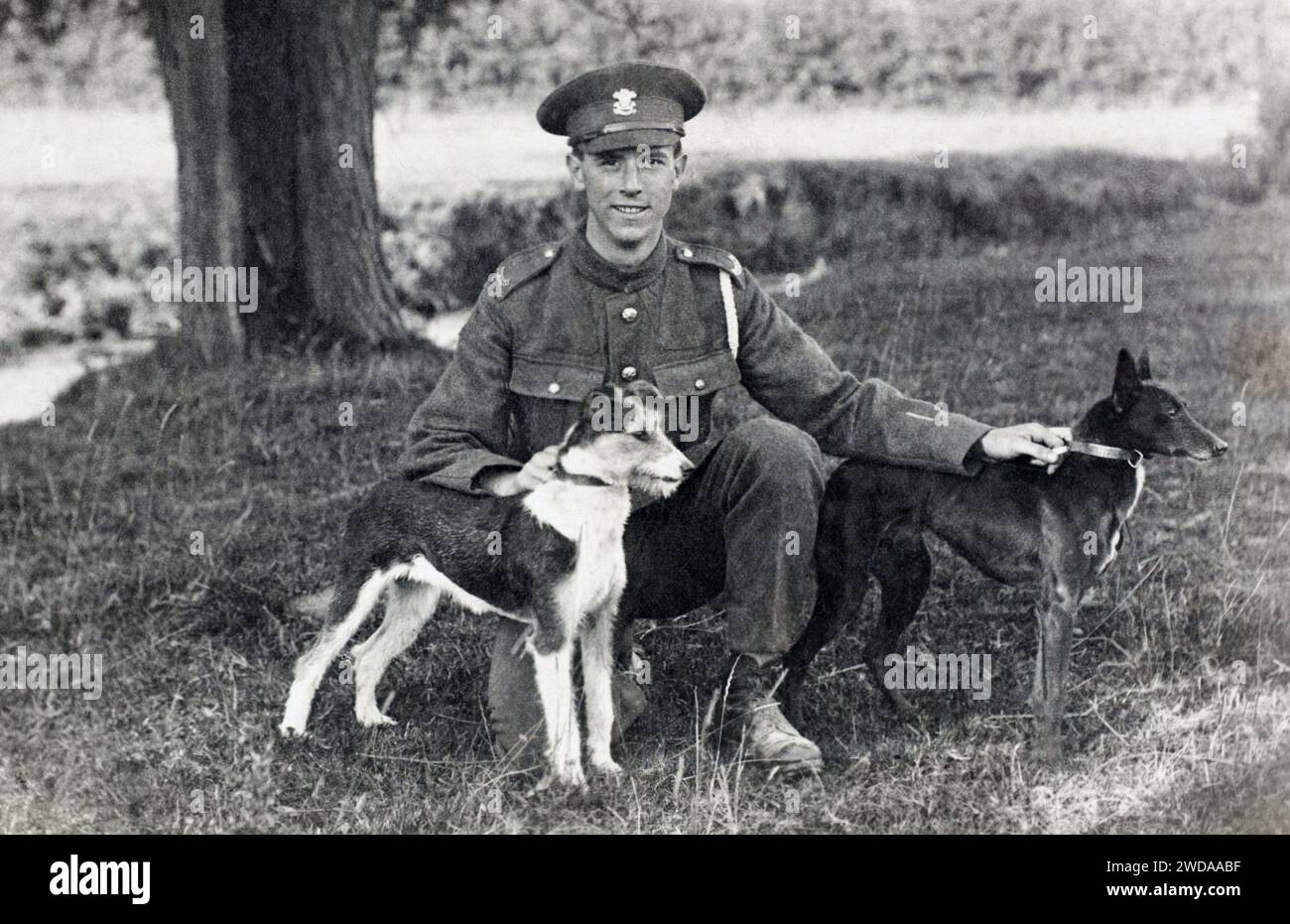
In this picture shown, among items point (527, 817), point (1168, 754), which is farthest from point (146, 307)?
point (1168, 754)

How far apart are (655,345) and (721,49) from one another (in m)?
1.19

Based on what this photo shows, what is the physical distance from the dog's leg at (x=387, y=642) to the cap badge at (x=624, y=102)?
66.8 inches

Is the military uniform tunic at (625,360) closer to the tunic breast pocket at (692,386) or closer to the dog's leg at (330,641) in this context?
the tunic breast pocket at (692,386)

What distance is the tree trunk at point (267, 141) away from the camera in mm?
5363

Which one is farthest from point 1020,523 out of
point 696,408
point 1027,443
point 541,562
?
point 541,562

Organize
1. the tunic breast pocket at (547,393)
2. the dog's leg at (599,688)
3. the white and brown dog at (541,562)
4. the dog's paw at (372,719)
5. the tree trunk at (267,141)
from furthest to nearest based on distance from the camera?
the tree trunk at (267,141)
the dog's paw at (372,719)
the tunic breast pocket at (547,393)
the dog's leg at (599,688)
the white and brown dog at (541,562)

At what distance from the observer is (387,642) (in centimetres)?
492

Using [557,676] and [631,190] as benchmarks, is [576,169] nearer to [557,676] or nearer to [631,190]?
[631,190]

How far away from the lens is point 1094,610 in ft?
16.6

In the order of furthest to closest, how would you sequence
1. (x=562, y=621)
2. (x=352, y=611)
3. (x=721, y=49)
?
1. (x=721, y=49)
2. (x=352, y=611)
3. (x=562, y=621)

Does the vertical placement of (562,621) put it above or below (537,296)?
below

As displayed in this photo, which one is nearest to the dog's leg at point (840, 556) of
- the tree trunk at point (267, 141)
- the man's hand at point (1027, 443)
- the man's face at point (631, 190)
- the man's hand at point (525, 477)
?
the man's hand at point (1027, 443)

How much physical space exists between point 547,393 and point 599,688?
3.18 feet

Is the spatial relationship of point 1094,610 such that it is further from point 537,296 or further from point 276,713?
point 276,713
